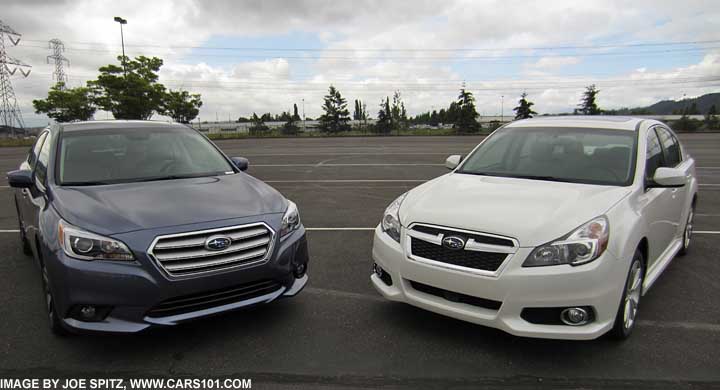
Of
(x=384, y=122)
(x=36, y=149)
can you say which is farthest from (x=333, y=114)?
(x=36, y=149)

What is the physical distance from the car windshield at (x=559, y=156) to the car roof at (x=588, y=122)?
0.33 feet

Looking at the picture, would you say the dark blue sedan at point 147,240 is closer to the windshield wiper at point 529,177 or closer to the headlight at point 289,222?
the headlight at point 289,222

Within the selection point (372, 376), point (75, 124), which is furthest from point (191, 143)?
point (372, 376)

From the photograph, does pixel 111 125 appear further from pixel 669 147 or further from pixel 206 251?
pixel 669 147

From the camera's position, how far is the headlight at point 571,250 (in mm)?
2785

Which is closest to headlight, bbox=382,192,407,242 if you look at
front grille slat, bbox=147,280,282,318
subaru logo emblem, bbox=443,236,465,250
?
subaru logo emblem, bbox=443,236,465,250

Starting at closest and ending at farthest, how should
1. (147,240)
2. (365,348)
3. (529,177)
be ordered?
(147,240), (365,348), (529,177)

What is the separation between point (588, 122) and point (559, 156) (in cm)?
73

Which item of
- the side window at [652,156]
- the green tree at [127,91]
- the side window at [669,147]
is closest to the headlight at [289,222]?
the side window at [652,156]

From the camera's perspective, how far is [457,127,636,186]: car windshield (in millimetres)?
3807

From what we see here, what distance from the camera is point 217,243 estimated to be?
3014 mm

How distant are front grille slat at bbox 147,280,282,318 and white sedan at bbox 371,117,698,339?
37.4 inches

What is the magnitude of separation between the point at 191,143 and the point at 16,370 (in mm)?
→ 2626

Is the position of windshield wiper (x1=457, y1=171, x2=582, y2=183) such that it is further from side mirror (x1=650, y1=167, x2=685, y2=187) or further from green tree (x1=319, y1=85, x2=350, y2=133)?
green tree (x1=319, y1=85, x2=350, y2=133)
